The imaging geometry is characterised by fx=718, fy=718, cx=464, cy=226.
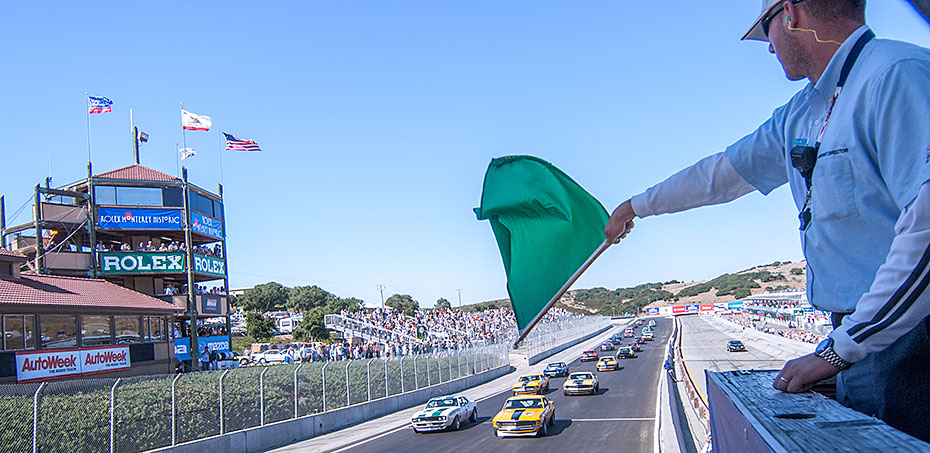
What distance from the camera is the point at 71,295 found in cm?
3019

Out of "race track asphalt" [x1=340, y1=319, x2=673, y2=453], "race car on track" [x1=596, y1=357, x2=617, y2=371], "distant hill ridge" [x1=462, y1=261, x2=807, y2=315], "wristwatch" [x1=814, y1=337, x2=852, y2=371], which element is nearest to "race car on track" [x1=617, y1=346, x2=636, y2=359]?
"race car on track" [x1=596, y1=357, x2=617, y2=371]

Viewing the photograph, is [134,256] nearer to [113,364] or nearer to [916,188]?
[113,364]

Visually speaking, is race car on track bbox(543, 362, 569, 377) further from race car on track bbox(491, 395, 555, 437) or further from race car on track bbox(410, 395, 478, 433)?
race car on track bbox(491, 395, 555, 437)

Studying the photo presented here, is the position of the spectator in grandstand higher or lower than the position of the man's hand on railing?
higher

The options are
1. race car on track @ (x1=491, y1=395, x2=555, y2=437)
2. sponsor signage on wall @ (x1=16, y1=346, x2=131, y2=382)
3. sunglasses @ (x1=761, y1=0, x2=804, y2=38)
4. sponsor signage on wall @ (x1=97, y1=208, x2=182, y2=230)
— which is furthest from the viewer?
sponsor signage on wall @ (x1=97, y1=208, x2=182, y2=230)

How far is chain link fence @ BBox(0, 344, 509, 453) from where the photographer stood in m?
15.6

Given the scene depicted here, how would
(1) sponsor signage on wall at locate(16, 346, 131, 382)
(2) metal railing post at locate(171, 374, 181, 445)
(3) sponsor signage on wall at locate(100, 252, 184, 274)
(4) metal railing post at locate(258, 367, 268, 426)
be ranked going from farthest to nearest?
(3) sponsor signage on wall at locate(100, 252, 184, 274) < (1) sponsor signage on wall at locate(16, 346, 131, 382) < (4) metal railing post at locate(258, 367, 268, 426) < (2) metal railing post at locate(171, 374, 181, 445)

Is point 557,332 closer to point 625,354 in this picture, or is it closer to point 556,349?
point 556,349

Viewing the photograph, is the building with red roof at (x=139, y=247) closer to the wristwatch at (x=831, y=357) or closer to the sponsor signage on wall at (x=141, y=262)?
the sponsor signage on wall at (x=141, y=262)

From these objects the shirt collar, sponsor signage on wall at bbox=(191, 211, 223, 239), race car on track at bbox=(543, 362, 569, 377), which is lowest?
race car on track at bbox=(543, 362, 569, 377)

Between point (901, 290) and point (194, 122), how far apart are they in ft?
157

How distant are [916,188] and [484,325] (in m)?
62.4

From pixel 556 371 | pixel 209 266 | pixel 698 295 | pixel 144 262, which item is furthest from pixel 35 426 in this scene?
pixel 698 295

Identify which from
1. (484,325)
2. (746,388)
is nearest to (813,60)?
(746,388)
